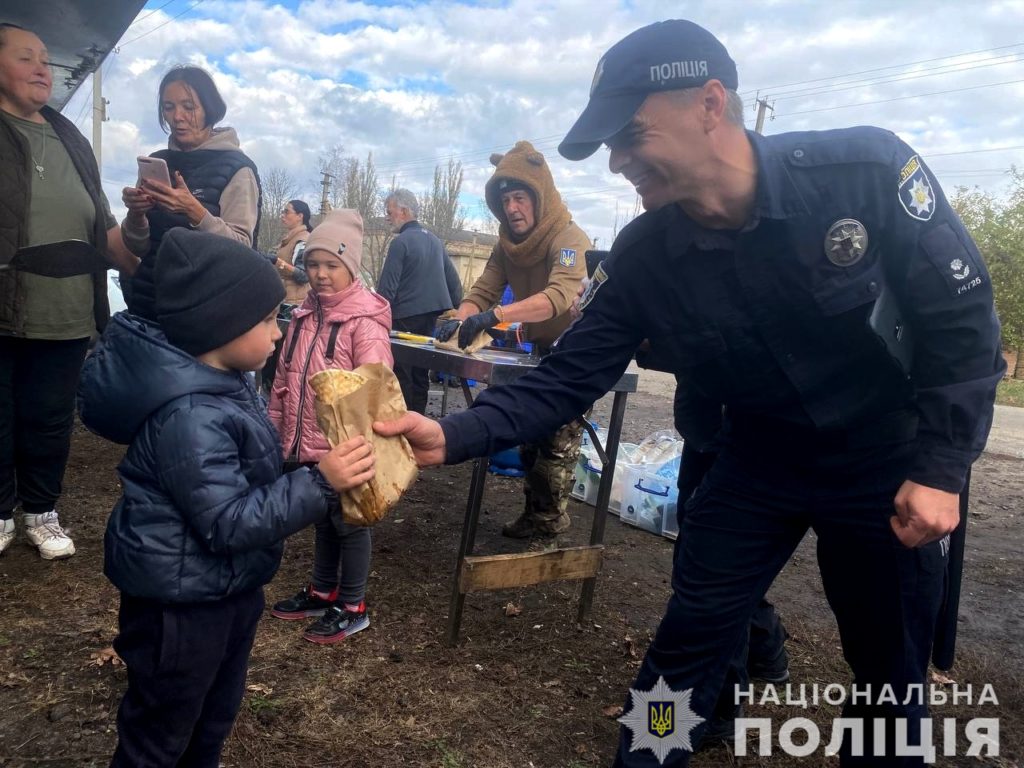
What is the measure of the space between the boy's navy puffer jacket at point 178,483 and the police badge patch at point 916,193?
1.54m

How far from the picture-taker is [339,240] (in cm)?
310

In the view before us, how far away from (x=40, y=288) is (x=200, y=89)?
3.73 feet

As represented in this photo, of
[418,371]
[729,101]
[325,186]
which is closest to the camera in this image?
[729,101]

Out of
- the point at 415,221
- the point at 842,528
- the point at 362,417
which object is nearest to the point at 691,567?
the point at 842,528

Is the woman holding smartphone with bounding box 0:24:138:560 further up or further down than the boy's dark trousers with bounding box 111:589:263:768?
further up

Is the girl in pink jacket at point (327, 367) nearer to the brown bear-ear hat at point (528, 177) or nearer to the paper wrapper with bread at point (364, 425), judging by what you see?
the brown bear-ear hat at point (528, 177)

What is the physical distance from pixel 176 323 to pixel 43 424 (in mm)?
2116

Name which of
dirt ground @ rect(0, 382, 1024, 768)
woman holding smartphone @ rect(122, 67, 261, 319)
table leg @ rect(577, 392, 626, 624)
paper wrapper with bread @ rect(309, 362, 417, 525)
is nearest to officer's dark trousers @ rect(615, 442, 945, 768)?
dirt ground @ rect(0, 382, 1024, 768)

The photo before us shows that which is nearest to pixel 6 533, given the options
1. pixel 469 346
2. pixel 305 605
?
pixel 305 605

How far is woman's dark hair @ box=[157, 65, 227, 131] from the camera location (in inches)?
127

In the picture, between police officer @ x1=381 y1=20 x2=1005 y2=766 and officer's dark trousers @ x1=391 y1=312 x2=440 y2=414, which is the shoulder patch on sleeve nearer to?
police officer @ x1=381 y1=20 x2=1005 y2=766

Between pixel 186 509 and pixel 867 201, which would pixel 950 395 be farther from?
pixel 186 509

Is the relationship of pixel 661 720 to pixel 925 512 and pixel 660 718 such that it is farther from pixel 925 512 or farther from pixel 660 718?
pixel 925 512

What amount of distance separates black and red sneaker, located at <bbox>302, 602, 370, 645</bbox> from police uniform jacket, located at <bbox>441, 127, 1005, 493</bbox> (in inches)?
53.6
